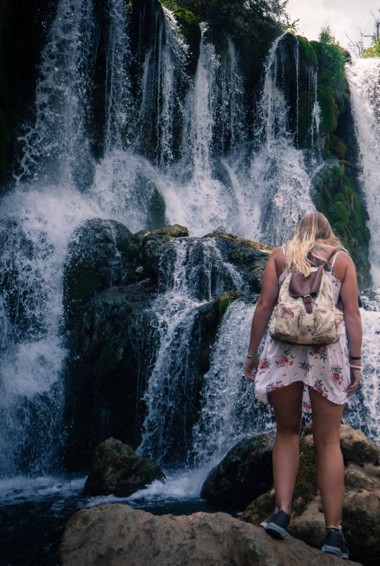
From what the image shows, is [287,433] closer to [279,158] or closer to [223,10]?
[279,158]

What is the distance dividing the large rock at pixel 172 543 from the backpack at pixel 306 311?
1.15 meters

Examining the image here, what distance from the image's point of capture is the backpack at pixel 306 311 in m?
3.09

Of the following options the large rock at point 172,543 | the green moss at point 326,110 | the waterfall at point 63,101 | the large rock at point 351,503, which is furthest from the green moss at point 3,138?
the green moss at point 326,110

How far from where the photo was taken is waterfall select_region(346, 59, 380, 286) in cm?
1888

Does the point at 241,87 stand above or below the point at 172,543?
above

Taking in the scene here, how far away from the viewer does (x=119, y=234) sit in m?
11.1

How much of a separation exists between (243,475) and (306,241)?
3387mm

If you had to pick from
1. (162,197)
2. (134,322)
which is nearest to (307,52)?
(162,197)

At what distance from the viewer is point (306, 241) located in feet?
11.3

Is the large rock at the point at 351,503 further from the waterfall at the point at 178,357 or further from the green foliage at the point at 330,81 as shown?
the green foliage at the point at 330,81

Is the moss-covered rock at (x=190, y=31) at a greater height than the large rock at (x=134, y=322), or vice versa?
the moss-covered rock at (x=190, y=31)

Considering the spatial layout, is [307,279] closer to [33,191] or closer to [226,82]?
[33,191]

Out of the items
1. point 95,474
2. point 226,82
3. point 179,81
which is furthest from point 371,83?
point 95,474

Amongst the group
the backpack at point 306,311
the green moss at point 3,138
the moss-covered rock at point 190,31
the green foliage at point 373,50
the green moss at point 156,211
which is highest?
the green foliage at point 373,50
